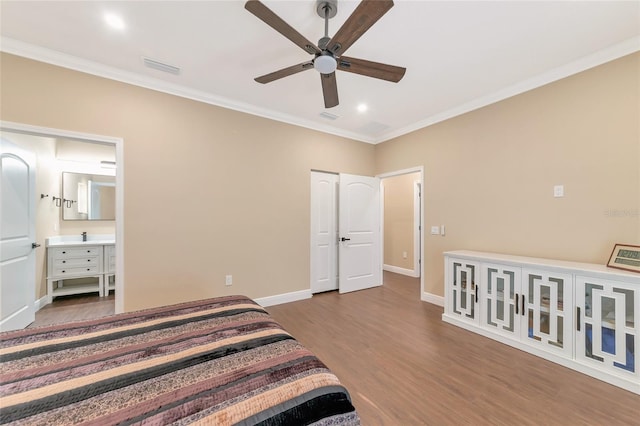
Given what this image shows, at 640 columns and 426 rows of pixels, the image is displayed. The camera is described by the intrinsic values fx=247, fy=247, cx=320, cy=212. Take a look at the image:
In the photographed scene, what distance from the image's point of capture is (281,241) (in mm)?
3779

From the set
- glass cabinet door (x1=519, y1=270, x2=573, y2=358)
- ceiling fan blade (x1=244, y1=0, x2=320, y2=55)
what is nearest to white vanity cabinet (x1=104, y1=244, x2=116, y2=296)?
ceiling fan blade (x1=244, y1=0, x2=320, y2=55)

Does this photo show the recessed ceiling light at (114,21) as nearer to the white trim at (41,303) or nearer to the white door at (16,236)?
the white door at (16,236)

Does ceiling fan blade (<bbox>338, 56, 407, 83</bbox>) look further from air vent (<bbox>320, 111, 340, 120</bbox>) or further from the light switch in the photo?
the light switch

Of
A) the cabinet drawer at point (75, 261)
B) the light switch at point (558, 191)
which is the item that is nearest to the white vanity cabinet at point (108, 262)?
the cabinet drawer at point (75, 261)

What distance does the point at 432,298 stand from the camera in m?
3.77

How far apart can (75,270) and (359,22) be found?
500 centimetres

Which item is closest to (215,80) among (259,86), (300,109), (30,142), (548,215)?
(259,86)

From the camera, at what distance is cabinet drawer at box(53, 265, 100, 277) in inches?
144

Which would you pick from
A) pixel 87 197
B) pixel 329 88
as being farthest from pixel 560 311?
pixel 87 197

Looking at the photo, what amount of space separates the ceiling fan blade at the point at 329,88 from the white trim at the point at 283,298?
272cm

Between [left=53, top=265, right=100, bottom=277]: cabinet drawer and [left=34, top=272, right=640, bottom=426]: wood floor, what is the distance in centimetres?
62

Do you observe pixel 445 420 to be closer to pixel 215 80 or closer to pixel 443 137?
pixel 443 137

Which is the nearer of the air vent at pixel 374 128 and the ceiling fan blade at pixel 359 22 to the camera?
the ceiling fan blade at pixel 359 22

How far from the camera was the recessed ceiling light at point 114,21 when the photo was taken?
1.97 m
